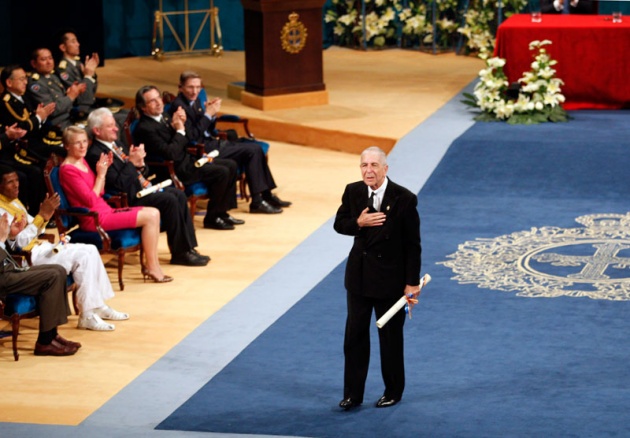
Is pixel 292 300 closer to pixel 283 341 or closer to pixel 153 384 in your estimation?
pixel 283 341

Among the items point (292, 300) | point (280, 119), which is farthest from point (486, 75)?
point (292, 300)

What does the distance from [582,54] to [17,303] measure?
6.61m

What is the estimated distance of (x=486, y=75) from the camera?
1162 cm

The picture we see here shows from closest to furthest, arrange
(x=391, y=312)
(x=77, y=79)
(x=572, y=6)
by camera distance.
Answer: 1. (x=391, y=312)
2. (x=77, y=79)
3. (x=572, y=6)

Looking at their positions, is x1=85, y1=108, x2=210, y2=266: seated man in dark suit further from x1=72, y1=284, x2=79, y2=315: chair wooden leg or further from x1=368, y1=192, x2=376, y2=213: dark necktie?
x1=368, y1=192, x2=376, y2=213: dark necktie

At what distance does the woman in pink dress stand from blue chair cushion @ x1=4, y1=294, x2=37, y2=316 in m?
1.16

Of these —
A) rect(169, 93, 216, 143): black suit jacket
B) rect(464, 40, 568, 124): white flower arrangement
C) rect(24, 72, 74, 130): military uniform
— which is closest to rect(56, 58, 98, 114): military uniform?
rect(24, 72, 74, 130): military uniform

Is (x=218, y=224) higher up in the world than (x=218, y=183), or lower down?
lower down

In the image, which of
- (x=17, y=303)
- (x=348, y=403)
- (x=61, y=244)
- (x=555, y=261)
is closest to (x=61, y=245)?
(x=61, y=244)

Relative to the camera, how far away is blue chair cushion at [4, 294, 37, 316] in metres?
6.74

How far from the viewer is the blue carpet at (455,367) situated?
222 inches

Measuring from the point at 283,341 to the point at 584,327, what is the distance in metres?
1.62

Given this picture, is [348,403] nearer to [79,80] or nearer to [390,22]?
[79,80]

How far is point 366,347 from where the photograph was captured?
5.80m
